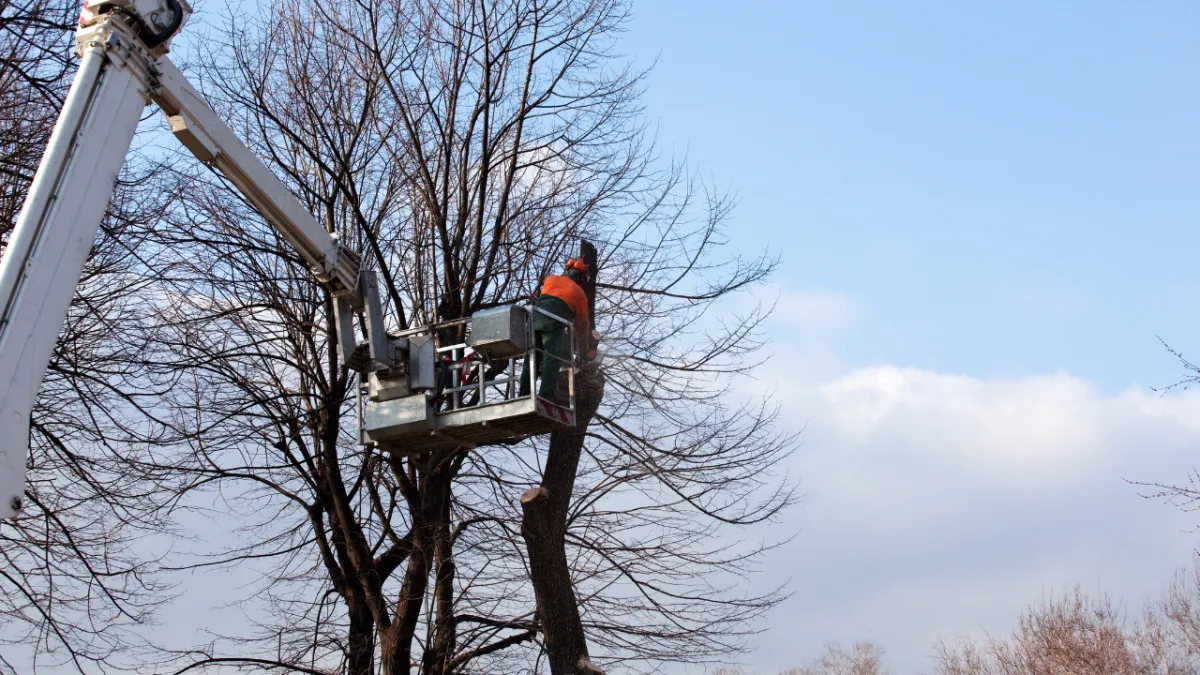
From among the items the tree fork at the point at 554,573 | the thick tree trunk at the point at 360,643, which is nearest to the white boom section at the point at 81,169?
the tree fork at the point at 554,573

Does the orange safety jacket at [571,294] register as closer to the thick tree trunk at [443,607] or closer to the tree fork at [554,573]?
the tree fork at [554,573]

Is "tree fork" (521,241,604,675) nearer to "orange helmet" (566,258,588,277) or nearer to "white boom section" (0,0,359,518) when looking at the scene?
"orange helmet" (566,258,588,277)

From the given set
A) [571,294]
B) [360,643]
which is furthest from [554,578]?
[360,643]

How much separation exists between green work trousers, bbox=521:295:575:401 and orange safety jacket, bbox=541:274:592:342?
0.05 metres

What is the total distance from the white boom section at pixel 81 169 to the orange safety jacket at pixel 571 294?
2556 mm

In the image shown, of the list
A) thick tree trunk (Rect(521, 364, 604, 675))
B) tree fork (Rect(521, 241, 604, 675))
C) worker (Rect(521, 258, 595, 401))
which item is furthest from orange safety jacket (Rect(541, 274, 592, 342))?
thick tree trunk (Rect(521, 364, 604, 675))

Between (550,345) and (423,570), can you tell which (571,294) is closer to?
(550,345)

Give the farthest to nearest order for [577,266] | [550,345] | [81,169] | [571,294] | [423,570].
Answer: [423,570] < [577,266] < [571,294] < [550,345] < [81,169]

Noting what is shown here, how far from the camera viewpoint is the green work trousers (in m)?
10.1

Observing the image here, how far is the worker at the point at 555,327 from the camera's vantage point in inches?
398

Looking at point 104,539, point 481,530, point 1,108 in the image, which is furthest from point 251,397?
point 1,108

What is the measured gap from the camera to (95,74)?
7.63 m

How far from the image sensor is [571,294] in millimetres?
10531

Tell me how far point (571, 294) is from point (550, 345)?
53 cm
